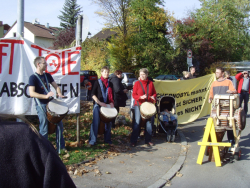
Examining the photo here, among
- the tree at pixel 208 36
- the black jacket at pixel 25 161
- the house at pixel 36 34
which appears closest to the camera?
the black jacket at pixel 25 161

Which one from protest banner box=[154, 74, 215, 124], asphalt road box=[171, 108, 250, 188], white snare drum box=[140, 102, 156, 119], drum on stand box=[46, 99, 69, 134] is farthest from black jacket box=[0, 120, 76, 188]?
protest banner box=[154, 74, 215, 124]

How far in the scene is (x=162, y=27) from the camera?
30672 millimetres

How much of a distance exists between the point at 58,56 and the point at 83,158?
2.44 m

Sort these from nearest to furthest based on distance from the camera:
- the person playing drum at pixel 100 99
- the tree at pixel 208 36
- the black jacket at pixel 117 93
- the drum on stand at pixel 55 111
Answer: the drum on stand at pixel 55 111 < the person playing drum at pixel 100 99 < the black jacket at pixel 117 93 < the tree at pixel 208 36

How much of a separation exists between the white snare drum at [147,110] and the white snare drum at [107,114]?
0.85 m

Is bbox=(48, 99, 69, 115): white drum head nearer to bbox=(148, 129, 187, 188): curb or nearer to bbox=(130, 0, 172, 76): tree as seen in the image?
bbox=(148, 129, 187, 188): curb

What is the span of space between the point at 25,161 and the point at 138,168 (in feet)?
14.2

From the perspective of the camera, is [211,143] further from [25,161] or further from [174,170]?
[25,161]

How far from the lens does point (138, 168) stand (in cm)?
535

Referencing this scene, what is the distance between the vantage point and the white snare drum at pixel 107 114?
20.2ft

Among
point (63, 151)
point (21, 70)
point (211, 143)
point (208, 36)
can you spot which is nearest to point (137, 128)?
point (211, 143)

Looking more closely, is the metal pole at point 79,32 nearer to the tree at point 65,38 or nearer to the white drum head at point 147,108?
the white drum head at point 147,108

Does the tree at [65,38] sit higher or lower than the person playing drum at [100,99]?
higher

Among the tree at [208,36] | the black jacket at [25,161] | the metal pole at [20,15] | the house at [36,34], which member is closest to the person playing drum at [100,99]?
the metal pole at [20,15]
